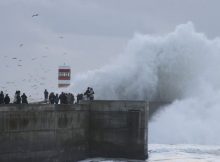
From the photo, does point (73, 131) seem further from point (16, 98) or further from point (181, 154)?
point (181, 154)

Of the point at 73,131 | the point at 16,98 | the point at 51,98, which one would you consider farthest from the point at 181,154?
the point at 16,98

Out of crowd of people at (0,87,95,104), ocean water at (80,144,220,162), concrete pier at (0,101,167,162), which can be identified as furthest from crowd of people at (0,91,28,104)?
ocean water at (80,144,220,162)

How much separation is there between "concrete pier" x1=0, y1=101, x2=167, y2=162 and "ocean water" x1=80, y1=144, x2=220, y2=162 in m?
0.54

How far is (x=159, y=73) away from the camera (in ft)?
134

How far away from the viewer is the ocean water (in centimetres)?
2011

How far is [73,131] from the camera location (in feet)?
63.7

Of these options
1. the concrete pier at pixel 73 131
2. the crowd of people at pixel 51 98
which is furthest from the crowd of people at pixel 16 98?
the concrete pier at pixel 73 131

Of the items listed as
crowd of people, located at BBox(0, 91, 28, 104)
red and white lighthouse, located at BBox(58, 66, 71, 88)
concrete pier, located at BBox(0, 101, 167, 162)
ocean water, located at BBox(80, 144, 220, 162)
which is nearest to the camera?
concrete pier, located at BBox(0, 101, 167, 162)

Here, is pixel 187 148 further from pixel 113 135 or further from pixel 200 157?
pixel 113 135

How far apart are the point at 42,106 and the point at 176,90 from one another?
24.2m

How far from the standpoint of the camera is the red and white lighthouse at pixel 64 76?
23.5m

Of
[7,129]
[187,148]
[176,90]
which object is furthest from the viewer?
[176,90]

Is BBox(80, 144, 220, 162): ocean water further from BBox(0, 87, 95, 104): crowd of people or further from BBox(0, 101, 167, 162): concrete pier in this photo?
BBox(0, 87, 95, 104): crowd of people

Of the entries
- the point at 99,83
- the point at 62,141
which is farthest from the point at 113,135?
the point at 99,83
